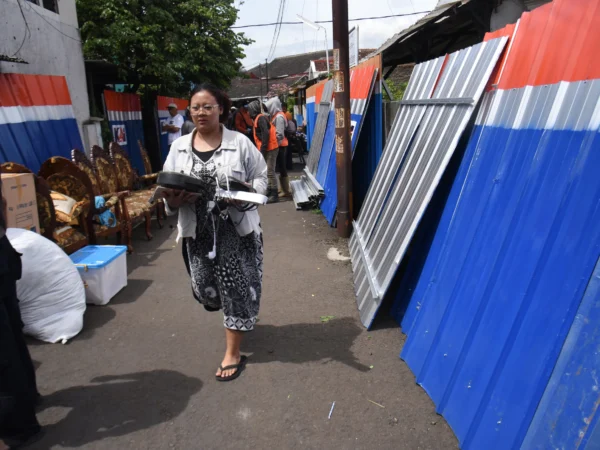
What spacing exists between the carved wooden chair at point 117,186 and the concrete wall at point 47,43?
1.57m

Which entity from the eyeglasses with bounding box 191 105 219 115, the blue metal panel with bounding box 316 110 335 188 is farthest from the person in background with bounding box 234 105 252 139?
the eyeglasses with bounding box 191 105 219 115

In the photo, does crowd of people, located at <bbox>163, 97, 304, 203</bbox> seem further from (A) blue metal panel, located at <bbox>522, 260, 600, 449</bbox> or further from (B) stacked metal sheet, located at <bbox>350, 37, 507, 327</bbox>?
(A) blue metal panel, located at <bbox>522, 260, 600, 449</bbox>

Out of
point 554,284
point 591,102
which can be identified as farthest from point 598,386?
point 591,102

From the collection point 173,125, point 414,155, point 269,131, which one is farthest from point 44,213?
point 173,125

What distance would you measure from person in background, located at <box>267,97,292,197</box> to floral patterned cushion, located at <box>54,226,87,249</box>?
482cm

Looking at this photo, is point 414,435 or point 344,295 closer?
point 414,435

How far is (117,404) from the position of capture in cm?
286

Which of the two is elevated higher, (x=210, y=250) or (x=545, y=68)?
(x=545, y=68)

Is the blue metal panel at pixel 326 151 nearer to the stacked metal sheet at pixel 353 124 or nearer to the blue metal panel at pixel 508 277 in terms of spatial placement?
the stacked metal sheet at pixel 353 124

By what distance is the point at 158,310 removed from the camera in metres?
4.25

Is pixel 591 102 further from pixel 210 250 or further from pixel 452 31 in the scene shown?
pixel 452 31

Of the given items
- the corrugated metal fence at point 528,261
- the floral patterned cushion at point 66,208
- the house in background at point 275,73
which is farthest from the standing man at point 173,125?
the house in background at point 275,73

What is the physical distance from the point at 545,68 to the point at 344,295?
2.68m

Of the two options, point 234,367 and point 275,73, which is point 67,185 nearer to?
point 234,367
